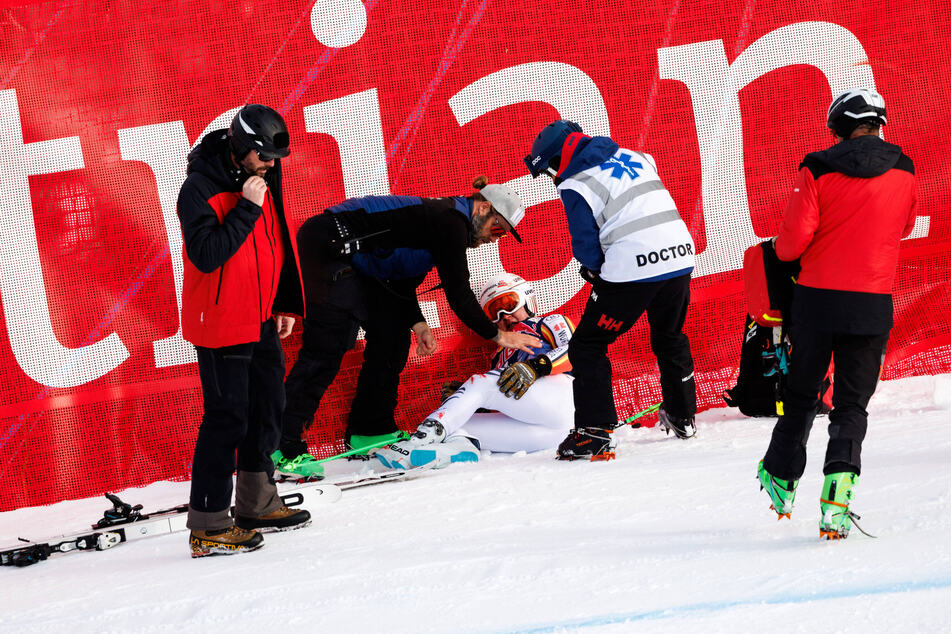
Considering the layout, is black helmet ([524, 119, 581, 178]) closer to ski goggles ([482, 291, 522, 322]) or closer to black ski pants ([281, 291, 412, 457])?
ski goggles ([482, 291, 522, 322])

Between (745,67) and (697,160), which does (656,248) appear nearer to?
(697,160)

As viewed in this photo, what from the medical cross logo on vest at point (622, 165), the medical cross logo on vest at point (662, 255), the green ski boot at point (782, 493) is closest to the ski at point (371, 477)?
the medical cross logo on vest at point (662, 255)

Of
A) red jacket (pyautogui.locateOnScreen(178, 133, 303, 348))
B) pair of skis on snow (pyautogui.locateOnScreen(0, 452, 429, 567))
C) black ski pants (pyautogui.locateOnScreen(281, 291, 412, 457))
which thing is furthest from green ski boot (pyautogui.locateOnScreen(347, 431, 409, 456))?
red jacket (pyautogui.locateOnScreen(178, 133, 303, 348))

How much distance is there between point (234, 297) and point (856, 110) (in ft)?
6.76

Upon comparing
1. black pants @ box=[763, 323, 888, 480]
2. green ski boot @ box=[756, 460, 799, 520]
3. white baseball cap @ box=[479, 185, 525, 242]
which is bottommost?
green ski boot @ box=[756, 460, 799, 520]

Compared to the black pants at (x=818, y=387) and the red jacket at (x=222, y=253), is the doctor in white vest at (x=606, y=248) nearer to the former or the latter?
the black pants at (x=818, y=387)

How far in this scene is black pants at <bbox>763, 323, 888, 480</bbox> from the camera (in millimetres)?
2859

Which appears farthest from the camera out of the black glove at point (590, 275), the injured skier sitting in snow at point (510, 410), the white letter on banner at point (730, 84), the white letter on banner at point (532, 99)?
the white letter on banner at point (730, 84)

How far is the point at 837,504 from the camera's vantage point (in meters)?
2.72

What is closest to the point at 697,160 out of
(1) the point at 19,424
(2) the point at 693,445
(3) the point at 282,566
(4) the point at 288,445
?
(2) the point at 693,445

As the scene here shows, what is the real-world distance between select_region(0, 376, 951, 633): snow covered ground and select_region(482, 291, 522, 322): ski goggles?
46.2 inches

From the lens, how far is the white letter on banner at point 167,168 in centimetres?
530

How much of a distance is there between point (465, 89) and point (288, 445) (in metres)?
2.24

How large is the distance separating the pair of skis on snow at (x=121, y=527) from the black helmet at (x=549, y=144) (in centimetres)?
176
